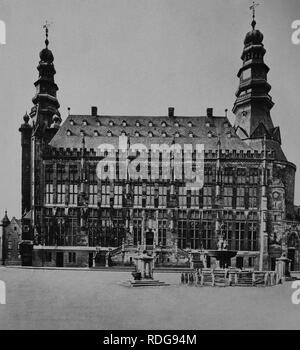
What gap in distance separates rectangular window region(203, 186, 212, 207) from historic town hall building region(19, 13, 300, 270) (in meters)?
0.07

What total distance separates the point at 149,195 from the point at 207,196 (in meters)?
4.31

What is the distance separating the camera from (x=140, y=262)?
20.1 m

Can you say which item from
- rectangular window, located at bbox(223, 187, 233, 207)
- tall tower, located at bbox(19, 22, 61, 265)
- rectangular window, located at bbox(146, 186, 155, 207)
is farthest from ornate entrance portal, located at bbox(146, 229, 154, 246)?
tall tower, located at bbox(19, 22, 61, 265)

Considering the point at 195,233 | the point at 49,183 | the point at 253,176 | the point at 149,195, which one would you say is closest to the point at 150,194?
the point at 149,195

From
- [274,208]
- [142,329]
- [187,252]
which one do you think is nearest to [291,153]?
[142,329]

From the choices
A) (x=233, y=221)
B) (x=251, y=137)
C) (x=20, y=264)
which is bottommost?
(x=20, y=264)

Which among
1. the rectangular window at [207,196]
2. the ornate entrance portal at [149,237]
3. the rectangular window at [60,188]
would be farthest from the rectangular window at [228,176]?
the rectangular window at [60,188]

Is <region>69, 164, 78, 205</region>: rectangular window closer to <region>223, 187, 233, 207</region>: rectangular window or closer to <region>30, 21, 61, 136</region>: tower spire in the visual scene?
<region>30, 21, 61, 136</region>: tower spire

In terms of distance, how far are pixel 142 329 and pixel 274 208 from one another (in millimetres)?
18658

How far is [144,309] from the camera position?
45.0ft

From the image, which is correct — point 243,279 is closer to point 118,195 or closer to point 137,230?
point 137,230

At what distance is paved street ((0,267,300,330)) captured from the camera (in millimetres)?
12727

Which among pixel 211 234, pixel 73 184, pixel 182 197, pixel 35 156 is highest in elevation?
pixel 35 156
